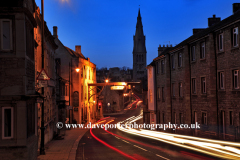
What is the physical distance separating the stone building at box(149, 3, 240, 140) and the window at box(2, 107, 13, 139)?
51.8 ft

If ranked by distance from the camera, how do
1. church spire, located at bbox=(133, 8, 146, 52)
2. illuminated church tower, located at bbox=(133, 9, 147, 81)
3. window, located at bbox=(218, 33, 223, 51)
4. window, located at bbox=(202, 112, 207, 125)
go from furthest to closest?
1. illuminated church tower, located at bbox=(133, 9, 147, 81)
2. church spire, located at bbox=(133, 8, 146, 52)
3. window, located at bbox=(202, 112, 207, 125)
4. window, located at bbox=(218, 33, 223, 51)

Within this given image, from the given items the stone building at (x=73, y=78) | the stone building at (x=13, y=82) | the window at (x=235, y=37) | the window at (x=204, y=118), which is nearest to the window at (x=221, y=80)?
the window at (x=235, y=37)

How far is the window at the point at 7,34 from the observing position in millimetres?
11883

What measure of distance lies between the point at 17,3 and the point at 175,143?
1716 cm

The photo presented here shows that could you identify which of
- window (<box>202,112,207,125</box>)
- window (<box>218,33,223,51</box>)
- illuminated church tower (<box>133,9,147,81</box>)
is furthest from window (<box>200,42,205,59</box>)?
illuminated church tower (<box>133,9,147,81</box>)

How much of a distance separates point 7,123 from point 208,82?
18.3m

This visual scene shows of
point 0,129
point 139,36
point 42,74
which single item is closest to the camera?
point 0,129

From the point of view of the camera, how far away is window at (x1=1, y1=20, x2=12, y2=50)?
1188cm

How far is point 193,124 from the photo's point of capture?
92.6 ft

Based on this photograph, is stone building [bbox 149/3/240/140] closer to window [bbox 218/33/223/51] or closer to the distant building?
window [bbox 218/33/223/51]

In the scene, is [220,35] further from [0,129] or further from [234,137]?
[0,129]

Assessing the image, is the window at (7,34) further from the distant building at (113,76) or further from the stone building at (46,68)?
the distant building at (113,76)

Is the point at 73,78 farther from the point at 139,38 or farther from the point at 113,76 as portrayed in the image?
the point at 139,38

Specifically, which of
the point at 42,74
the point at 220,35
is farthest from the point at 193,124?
the point at 42,74
